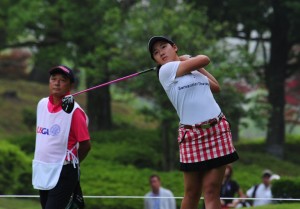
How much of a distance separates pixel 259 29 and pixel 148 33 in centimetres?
681

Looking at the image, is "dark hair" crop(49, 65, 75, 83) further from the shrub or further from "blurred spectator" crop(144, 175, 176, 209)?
"blurred spectator" crop(144, 175, 176, 209)

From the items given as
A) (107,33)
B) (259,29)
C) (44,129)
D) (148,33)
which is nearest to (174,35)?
(148,33)

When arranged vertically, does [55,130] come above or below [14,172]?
above

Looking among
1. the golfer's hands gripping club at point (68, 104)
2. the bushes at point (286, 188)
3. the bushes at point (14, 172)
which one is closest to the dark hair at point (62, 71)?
the golfer's hands gripping club at point (68, 104)

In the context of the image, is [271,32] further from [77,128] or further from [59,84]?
[77,128]

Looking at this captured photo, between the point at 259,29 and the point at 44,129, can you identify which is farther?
the point at 259,29

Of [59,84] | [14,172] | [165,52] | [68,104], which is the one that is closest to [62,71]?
[59,84]

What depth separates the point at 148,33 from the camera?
74.0 ft

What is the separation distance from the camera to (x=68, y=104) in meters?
6.91

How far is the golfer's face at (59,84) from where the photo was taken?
7105 mm

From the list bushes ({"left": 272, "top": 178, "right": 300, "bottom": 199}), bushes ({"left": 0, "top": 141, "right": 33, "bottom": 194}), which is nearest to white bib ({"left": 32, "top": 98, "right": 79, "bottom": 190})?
bushes ({"left": 272, "top": 178, "right": 300, "bottom": 199})

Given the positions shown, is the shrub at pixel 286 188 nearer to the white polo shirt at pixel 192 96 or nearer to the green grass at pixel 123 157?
the green grass at pixel 123 157

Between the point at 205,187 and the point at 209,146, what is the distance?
0.31 meters

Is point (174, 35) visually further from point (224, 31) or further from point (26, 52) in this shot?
point (26, 52)
